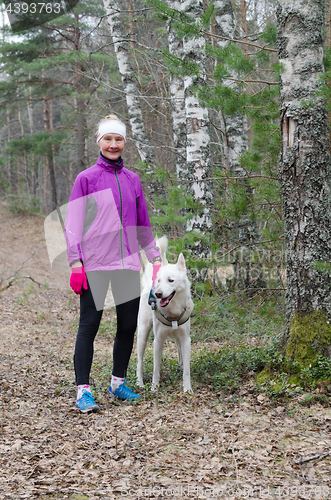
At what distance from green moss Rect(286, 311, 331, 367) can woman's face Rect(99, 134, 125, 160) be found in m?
2.22

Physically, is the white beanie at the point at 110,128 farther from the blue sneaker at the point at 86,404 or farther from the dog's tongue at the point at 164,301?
the blue sneaker at the point at 86,404

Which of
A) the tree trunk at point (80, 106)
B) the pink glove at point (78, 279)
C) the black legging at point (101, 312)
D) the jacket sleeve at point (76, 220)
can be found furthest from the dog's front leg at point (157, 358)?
the tree trunk at point (80, 106)

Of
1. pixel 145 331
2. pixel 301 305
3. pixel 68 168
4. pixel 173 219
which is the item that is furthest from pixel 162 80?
pixel 68 168

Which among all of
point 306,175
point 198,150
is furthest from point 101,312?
point 198,150

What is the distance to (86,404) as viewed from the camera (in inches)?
148

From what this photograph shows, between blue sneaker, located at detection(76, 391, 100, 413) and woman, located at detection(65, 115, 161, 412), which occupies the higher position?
woman, located at detection(65, 115, 161, 412)

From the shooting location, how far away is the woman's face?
12.8 ft

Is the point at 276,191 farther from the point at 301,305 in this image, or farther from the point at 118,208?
the point at 118,208

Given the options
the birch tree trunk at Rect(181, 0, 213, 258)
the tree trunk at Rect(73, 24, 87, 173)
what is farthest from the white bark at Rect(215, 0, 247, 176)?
the tree trunk at Rect(73, 24, 87, 173)

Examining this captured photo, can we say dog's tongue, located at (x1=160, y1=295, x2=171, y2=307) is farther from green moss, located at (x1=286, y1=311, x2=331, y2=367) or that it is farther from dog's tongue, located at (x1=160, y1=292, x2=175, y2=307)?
green moss, located at (x1=286, y1=311, x2=331, y2=367)

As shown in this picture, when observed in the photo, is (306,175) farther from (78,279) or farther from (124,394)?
(124,394)

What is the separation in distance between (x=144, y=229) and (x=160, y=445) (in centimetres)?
197

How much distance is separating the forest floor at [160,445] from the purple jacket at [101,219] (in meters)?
1.34

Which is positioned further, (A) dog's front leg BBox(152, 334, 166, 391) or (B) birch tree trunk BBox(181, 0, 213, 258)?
(B) birch tree trunk BBox(181, 0, 213, 258)
